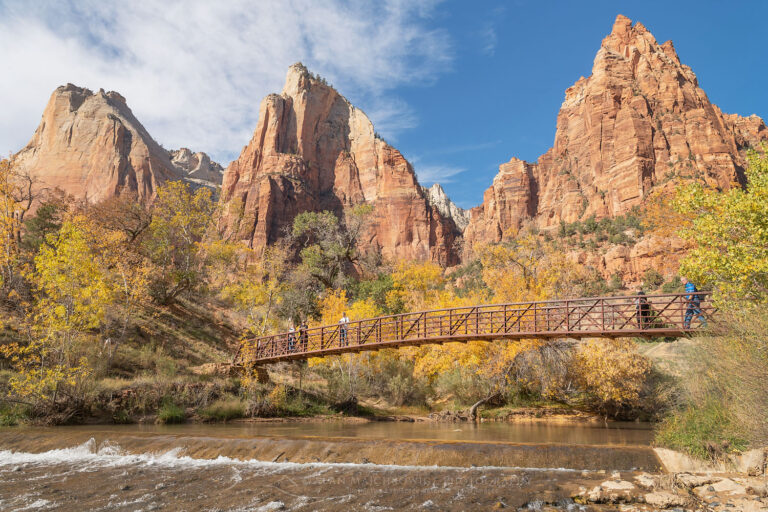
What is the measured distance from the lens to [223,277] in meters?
39.2

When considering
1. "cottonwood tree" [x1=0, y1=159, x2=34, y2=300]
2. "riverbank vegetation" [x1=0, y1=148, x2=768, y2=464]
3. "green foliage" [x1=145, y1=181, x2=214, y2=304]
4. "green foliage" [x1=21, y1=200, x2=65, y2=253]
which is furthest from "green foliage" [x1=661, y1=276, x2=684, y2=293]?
"cottonwood tree" [x1=0, y1=159, x2=34, y2=300]

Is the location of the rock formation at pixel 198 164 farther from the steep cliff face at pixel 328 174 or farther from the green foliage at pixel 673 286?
the green foliage at pixel 673 286

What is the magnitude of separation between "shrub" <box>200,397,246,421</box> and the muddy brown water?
21.6 ft

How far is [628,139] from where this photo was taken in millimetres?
103125

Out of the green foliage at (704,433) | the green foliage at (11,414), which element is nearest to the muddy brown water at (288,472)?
the green foliage at (704,433)

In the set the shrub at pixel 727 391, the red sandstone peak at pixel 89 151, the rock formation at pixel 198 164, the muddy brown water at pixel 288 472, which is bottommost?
the muddy brown water at pixel 288 472

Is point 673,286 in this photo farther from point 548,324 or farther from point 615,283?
point 548,324

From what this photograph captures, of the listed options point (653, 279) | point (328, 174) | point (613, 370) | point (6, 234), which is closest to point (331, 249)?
point (6, 234)

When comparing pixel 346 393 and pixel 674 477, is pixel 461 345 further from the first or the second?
pixel 674 477

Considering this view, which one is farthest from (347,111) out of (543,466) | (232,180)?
(543,466)

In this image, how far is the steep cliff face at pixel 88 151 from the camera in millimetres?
83312

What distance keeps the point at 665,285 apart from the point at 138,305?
63386mm

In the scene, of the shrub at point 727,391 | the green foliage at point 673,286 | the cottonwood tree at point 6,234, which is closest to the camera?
the shrub at point 727,391

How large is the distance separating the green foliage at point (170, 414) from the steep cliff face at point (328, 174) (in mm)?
81365
